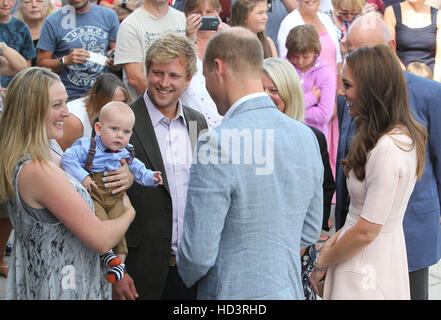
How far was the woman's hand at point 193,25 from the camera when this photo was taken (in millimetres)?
4652

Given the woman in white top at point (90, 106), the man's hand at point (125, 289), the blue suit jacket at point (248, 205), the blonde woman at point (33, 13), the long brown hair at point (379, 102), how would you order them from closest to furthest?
the blue suit jacket at point (248, 205), the long brown hair at point (379, 102), the man's hand at point (125, 289), the woman in white top at point (90, 106), the blonde woman at point (33, 13)

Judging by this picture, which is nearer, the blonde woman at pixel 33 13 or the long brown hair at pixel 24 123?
the long brown hair at pixel 24 123

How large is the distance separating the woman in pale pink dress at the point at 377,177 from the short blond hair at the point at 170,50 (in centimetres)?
90

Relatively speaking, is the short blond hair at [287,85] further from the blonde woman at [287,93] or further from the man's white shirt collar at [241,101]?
the man's white shirt collar at [241,101]

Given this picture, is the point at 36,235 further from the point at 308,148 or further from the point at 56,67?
the point at 56,67

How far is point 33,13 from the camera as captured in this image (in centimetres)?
606

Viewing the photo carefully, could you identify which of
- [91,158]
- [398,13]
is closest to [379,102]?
[91,158]

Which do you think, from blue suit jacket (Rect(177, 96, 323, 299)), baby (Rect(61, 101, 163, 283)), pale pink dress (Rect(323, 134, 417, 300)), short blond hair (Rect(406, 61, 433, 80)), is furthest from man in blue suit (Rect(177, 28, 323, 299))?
short blond hair (Rect(406, 61, 433, 80))

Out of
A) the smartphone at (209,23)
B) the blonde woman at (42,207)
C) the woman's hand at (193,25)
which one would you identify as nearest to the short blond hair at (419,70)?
the smartphone at (209,23)

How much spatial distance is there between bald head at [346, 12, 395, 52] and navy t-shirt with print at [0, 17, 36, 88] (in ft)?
10.2

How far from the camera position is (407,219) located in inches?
Answer: 130

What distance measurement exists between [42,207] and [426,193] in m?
2.02
